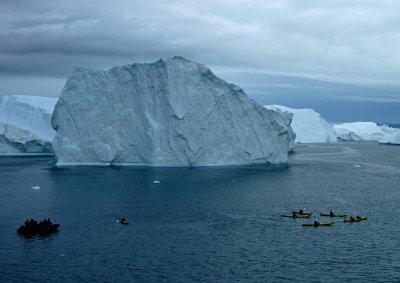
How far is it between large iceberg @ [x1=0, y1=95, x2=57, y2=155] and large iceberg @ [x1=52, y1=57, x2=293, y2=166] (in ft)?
58.0

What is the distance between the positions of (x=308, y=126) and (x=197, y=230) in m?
94.2

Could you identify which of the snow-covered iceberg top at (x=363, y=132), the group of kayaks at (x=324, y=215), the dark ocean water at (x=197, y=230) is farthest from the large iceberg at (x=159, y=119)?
the snow-covered iceberg top at (x=363, y=132)

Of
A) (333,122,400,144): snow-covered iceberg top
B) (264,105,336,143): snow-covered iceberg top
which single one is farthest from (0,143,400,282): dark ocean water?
(333,122,400,144): snow-covered iceberg top

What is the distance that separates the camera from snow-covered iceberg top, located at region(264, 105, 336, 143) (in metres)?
116

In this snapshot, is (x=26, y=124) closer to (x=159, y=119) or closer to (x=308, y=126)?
(x=159, y=119)

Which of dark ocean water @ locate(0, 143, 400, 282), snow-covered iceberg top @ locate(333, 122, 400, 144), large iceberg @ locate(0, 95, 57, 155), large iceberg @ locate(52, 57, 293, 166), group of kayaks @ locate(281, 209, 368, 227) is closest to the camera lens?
dark ocean water @ locate(0, 143, 400, 282)

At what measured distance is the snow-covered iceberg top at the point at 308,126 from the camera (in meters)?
116

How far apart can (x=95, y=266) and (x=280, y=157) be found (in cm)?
4362

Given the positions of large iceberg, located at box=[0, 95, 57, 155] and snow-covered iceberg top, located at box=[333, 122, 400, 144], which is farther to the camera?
snow-covered iceberg top, located at box=[333, 122, 400, 144]

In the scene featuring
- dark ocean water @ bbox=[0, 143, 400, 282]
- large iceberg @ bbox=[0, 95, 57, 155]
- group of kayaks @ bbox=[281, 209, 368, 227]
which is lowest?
dark ocean water @ bbox=[0, 143, 400, 282]

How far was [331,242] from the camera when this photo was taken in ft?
85.6

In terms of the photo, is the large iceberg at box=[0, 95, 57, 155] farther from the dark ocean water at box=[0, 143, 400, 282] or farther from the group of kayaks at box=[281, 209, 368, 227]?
the group of kayaks at box=[281, 209, 368, 227]

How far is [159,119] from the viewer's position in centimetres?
5666

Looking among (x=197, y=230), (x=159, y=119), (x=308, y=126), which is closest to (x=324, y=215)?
(x=197, y=230)
